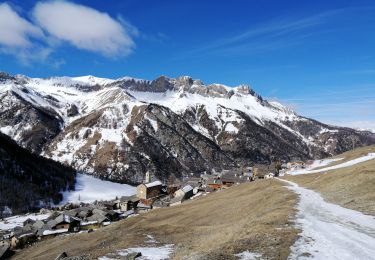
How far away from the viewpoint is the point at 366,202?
54188 mm

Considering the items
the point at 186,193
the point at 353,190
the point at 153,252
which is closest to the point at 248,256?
the point at 153,252

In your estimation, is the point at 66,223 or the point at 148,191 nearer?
the point at 66,223

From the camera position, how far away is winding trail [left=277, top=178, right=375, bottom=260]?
3059 cm

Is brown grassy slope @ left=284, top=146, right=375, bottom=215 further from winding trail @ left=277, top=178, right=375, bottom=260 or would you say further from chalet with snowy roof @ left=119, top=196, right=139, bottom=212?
chalet with snowy roof @ left=119, top=196, right=139, bottom=212

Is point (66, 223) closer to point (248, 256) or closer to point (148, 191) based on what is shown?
point (148, 191)

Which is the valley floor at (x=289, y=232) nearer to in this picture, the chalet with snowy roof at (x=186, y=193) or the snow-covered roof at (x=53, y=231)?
the snow-covered roof at (x=53, y=231)

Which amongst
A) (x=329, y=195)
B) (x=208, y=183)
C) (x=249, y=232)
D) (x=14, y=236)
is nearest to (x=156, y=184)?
(x=208, y=183)

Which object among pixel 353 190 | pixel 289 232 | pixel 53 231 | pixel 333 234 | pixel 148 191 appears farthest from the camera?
pixel 148 191

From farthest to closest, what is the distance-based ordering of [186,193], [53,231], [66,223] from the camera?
[186,193] < [66,223] < [53,231]

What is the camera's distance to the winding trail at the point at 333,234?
30.6m

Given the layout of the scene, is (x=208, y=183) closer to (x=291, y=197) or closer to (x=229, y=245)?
(x=291, y=197)

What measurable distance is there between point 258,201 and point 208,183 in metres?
102

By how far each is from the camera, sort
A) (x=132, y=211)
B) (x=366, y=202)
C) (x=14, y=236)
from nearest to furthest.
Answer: (x=366, y=202), (x=14, y=236), (x=132, y=211)

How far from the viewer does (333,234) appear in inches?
1439
